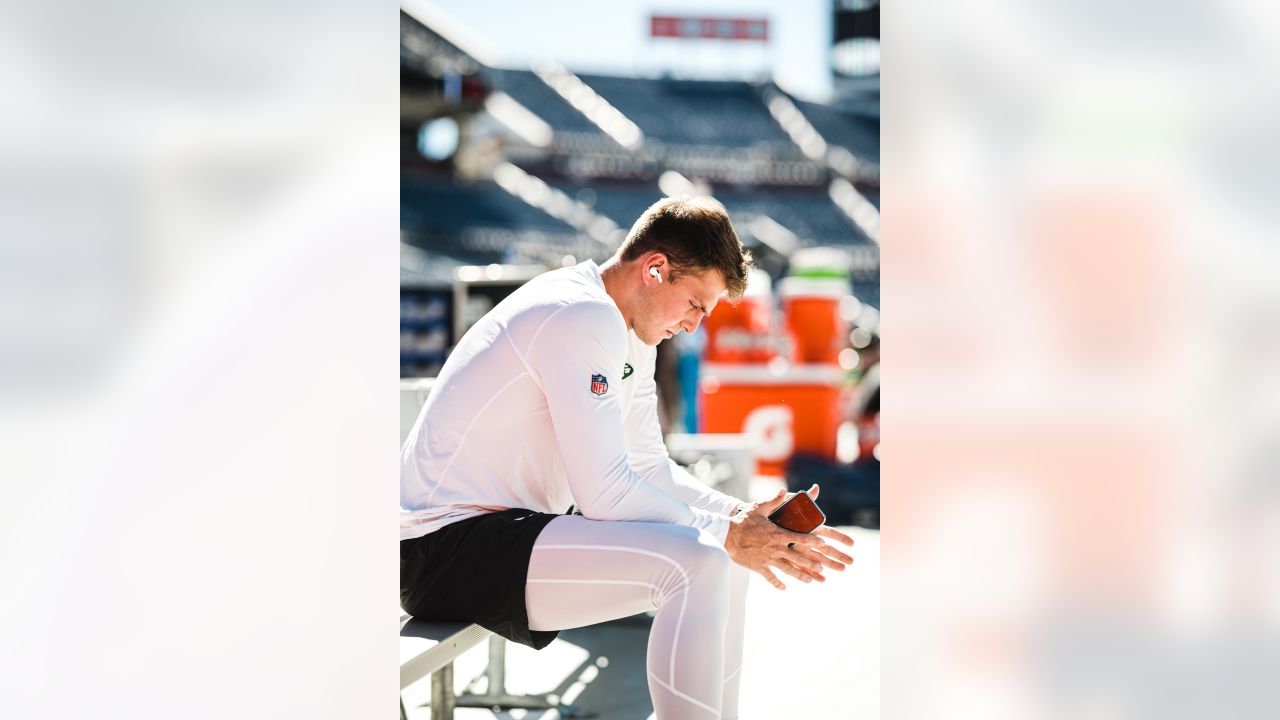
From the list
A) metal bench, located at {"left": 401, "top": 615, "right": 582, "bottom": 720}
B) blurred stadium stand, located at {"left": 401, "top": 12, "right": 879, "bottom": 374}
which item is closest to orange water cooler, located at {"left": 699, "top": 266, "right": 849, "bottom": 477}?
metal bench, located at {"left": 401, "top": 615, "right": 582, "bottom": 720}

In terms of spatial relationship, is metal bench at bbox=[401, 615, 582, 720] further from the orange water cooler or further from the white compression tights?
the orange water cooler

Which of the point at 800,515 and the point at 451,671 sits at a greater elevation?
the point at 800,515

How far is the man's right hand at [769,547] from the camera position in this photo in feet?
5.20

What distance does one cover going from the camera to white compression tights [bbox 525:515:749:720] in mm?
1471

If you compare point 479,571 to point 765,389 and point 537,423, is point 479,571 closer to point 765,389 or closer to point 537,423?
point 537,423

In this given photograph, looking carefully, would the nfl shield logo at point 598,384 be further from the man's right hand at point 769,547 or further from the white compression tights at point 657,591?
the man's right hand at point 769,547

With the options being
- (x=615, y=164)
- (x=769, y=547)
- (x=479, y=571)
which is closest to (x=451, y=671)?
(x=479, y=571)

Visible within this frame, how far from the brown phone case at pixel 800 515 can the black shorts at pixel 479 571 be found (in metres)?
0.38

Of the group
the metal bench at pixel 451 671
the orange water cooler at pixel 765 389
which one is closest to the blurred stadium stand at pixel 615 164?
the orange water cooler at pixel 765 389

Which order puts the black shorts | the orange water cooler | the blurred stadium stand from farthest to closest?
1. the blurred stadium stand
2. the orange water cooler
3. the black shorts

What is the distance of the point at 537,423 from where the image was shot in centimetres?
168

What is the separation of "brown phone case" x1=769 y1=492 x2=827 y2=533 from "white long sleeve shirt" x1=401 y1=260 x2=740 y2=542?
10 cm

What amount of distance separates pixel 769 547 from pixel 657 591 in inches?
8.1
